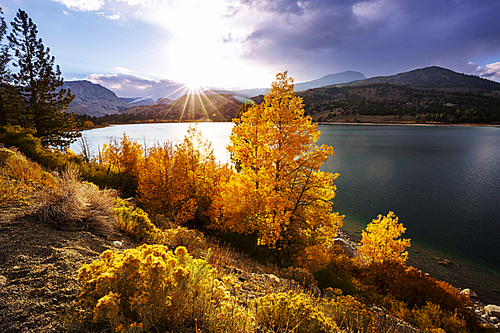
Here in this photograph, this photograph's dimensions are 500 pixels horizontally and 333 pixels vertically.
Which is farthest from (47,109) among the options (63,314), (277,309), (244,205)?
(277,309)


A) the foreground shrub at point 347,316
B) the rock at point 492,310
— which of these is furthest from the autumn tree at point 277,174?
the rock at point 492,310

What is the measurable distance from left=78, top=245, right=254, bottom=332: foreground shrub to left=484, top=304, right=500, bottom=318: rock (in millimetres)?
14951

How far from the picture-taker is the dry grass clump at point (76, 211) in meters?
5.23

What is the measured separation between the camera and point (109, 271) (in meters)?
3.07

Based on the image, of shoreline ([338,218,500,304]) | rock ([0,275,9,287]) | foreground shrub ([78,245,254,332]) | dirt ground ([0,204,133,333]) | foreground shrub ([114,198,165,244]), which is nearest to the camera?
dirt ground ([0,204,133,333])

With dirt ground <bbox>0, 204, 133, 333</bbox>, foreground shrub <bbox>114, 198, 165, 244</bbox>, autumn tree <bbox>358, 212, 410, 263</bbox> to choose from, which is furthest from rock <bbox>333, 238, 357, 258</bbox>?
dirt ground <bbox>0, 204, 133, 333</bbox>

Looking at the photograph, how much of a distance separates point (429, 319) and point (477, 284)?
29.3 ft

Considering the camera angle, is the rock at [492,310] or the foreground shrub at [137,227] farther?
the rock at [492,310]

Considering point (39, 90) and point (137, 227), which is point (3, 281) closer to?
point (137, 227)

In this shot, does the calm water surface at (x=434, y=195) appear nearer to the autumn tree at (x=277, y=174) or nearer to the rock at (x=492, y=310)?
the rock at (x=492, y=310)

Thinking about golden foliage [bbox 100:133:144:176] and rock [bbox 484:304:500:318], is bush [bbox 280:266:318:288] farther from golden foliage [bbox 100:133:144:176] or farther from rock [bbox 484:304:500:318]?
golden foliage [bbox 100:133:144:176]

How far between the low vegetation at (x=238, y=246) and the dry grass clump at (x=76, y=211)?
33mm

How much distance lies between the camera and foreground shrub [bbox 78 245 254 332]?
9.75 feet

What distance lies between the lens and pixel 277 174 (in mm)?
11086
